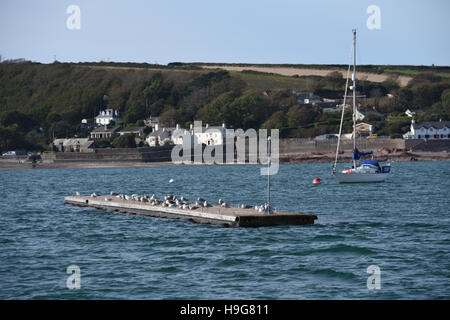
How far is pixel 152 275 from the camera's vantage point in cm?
2403

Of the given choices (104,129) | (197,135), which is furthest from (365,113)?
(104,129)

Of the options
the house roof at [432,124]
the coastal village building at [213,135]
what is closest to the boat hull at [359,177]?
the house roof at [432,124]

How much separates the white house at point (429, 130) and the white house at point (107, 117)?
82225 millimetres

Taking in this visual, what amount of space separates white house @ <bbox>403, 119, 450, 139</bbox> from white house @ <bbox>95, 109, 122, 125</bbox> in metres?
82.2

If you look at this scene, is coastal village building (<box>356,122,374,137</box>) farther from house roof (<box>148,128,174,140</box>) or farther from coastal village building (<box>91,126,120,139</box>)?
coastal village building (<box>91,126,120,139</box>)

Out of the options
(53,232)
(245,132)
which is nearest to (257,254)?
(53,232)

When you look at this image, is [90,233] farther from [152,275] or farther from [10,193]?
[10,193]

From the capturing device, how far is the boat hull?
61.4 meters

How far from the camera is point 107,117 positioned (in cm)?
18325

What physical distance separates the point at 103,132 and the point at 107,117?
27.4m

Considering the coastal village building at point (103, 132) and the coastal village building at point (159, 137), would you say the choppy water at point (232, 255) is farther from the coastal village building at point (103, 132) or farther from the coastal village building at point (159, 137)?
the coastal village building at point (103, 132)

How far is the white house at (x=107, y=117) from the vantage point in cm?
18238

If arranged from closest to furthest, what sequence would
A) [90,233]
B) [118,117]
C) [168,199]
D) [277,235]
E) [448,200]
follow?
[277,235] → [90,233] → [168,199] → [448,200] → [118,117]

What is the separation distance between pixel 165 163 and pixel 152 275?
336 feet
